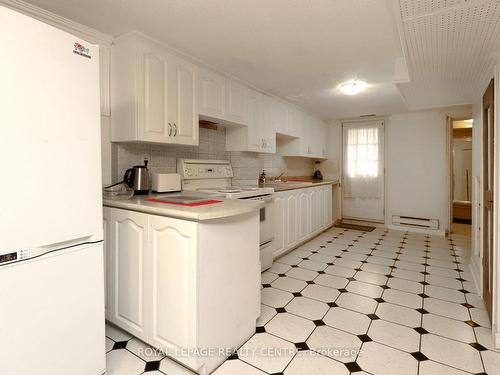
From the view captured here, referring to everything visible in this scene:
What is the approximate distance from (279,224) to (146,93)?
7.01 feet

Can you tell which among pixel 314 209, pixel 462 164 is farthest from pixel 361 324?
pixel 462 164

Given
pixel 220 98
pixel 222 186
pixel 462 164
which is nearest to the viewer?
pixel 220 98

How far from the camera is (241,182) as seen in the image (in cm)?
367

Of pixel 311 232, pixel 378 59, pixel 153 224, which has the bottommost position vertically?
pixel 311 232

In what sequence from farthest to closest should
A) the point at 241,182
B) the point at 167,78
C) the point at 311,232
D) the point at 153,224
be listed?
the point at 311,232 < the point at 241,182 < the point at 167,78 < the point at 153,224

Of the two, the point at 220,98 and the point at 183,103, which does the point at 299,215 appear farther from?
the point at 183,103

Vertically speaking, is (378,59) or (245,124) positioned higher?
(378,59)

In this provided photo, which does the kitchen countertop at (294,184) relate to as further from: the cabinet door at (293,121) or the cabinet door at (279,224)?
the cabinet door at (293,121)

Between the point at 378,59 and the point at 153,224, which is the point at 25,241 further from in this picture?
the point at 378,59

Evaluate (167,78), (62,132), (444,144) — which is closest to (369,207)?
(444,144)

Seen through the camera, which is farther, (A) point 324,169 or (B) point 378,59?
(A) point 324,169

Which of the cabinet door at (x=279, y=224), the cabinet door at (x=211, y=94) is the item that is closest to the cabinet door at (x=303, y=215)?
the cabinet door at (x=279, y=224)

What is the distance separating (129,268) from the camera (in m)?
1.78

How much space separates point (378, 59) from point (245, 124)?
1.51 meters
